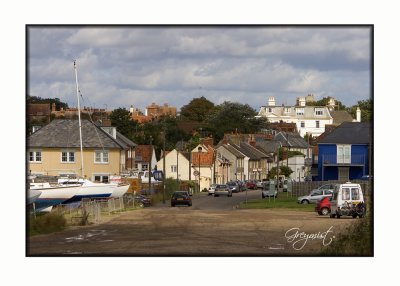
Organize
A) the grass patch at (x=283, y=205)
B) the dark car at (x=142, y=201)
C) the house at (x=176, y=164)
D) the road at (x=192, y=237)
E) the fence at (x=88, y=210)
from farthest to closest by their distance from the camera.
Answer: the house at (x=176, y=164) → the dark car at (x=142, y=201) → the grass patch at (x=283, y=205) → the fence at (x=88, y=210) → the road at (x=192, y=237)

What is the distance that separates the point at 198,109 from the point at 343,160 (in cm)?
2432

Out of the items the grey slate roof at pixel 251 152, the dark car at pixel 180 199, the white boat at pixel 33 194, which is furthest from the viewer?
the grey slate roof at pixel 251 152

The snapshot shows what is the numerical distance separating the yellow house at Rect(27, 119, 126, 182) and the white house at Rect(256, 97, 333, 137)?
57.5 meters

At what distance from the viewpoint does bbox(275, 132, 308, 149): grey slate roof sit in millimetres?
127625

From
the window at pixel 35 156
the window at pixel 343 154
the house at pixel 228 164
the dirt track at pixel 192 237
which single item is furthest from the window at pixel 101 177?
the house at pixel 228 164

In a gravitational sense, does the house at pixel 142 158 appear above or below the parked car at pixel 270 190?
above

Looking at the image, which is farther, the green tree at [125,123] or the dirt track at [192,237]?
the green tree at [125,123]

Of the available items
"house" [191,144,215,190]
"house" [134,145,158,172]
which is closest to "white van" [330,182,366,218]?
"house" [134,145,158,172]

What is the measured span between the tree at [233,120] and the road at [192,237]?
65.0 m

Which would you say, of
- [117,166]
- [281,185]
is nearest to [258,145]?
[281,185]

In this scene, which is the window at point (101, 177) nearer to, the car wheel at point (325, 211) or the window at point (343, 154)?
the car wheel at point (325, 211)

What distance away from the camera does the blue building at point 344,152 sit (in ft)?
286

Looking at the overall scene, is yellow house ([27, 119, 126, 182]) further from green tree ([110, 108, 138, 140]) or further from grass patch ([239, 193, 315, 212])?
grass patch ([239, 193, 315, 212])

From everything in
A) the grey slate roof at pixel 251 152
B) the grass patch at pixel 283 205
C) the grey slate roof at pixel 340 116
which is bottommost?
the grass patch at pixel 283 205
